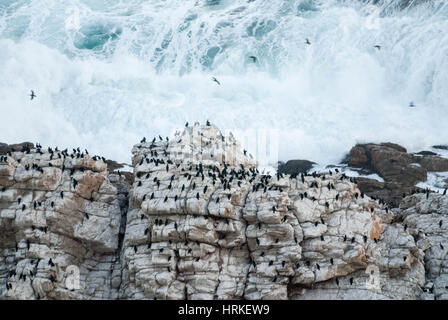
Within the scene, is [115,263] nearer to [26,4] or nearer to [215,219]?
[215,219]

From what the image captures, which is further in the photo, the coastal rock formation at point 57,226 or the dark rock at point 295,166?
the dark rock at point 295,166

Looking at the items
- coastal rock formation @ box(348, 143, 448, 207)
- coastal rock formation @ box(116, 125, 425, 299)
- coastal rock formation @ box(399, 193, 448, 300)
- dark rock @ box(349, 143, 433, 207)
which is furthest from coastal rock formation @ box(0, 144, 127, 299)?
coastal rock formation @ box(348, 143, 448, 207)

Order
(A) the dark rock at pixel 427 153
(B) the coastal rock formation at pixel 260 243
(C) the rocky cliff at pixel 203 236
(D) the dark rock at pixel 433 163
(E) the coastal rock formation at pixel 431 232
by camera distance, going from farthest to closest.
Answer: (A) the dark rock at pixel 427 153, (D) the dark rock at pixel 433 163, (E) the coastal rock formation at pixel 431 232, (C) the rocky cliff at pixel 203 236, (B) the coastal rock formation at pixel 260 243

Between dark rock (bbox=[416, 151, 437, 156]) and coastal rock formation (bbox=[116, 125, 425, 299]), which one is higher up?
dark rock (bbox=[416, 151, 437, 156])

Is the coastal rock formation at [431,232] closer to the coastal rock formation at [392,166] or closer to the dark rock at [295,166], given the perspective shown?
the coastal rock formation at [392,166]

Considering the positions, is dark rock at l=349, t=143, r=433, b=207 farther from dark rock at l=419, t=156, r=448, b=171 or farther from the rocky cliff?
the rocky cliff

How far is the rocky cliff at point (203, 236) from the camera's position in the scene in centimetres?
5584

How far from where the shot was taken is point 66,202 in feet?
198

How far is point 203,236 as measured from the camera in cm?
5656

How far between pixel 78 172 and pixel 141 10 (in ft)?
262

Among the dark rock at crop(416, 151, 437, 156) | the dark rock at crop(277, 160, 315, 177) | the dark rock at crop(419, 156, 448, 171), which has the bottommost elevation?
the dark rock at crop(277, 160, 315, 177)

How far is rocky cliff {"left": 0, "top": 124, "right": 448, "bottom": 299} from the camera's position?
55844mm

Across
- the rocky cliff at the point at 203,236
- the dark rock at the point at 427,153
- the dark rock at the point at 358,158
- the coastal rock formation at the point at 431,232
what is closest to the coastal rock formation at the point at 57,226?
the rocky cliff at the point at 203,236
